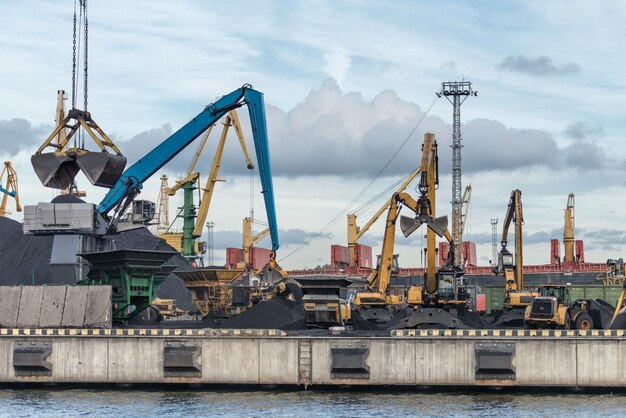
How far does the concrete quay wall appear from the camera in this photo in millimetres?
60094

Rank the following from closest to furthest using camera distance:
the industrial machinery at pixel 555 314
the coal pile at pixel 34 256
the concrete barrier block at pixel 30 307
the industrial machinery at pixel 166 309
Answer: the industrial machinery at pixel 555 314 < the concrete barrier block at pixel 30 307 < the industrial machinery at pixel 166 309 < the coal pile at pixel 34 256

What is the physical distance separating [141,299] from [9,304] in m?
11.7

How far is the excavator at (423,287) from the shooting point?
7456 centimetres

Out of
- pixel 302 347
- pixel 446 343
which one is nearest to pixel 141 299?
pixel 302 347

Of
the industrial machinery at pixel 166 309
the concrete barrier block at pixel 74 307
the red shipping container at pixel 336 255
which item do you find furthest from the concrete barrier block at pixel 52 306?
the red shipping container at pixel 336 255

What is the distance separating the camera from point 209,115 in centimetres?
10362

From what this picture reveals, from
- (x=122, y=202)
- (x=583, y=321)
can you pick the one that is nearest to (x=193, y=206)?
(x=122, y=202)

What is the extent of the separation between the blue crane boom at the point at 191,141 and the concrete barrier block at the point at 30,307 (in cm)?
2088

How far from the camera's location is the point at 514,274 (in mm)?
101562

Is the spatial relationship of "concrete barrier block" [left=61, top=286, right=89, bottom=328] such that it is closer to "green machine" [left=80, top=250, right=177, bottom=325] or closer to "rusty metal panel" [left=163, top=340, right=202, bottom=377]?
"green machine" [left=80, top=250, right=177, bottom=325]

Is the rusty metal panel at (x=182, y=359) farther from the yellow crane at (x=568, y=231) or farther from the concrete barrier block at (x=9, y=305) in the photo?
the yellow crane at (x=568, y=231)

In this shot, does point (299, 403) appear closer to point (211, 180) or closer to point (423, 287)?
point (423, 287)

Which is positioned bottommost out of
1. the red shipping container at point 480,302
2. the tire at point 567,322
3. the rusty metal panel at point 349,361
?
the rusty metal panel at point 349,361

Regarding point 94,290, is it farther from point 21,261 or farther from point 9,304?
point 21,261
